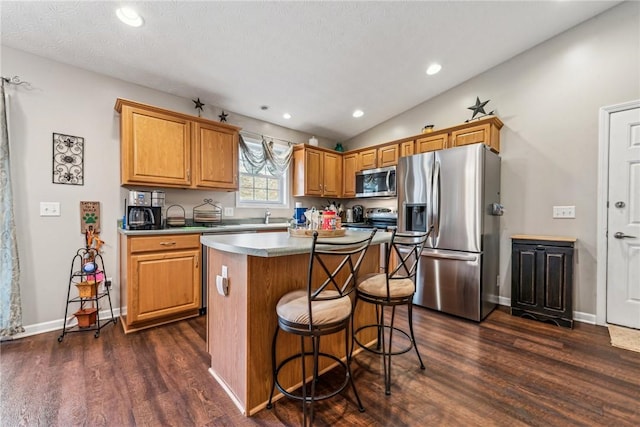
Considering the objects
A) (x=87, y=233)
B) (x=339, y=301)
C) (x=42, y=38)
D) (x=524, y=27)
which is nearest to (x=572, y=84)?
(x=524, y=27)

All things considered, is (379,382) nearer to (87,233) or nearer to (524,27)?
(87,233)

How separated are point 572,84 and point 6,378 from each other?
555cm

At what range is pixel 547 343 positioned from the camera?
2.30m

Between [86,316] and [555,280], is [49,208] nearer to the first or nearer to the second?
[86,316]

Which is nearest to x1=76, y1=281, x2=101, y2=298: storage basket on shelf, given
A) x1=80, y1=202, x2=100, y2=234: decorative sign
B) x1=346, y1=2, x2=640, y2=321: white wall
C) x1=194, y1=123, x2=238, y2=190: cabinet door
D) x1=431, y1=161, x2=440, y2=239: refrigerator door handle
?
x1=80, y1=202, x2=100, y2=234: decorative sign

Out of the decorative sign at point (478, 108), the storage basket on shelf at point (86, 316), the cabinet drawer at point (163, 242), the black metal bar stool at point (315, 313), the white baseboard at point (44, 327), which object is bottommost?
the white baseboard at point (44, 327)

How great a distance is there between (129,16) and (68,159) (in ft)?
4.88

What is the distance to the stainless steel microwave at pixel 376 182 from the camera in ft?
13.2

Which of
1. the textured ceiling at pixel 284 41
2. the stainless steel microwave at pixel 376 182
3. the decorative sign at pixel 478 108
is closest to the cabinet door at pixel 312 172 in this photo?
the stainless steel microwave at pixel 376 182

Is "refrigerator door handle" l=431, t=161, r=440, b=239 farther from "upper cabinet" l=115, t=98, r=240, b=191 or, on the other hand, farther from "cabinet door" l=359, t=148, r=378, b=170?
"upper cabinet" l=115, t=98, r=240, b=191

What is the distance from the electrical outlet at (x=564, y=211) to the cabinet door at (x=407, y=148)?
Answer: 5.76 feet

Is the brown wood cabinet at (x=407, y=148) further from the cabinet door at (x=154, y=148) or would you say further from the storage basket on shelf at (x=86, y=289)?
the storage basket on shelf at (x=86, y=289)

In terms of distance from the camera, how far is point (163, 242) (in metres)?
2.59

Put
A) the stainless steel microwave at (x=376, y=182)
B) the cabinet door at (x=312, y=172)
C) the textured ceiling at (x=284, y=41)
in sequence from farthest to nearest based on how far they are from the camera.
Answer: the cabinet door at (x=312, y=172) → the stainless steel microwave at (x=376, y=182) → the textured ceiling at (x=284, y=41)
